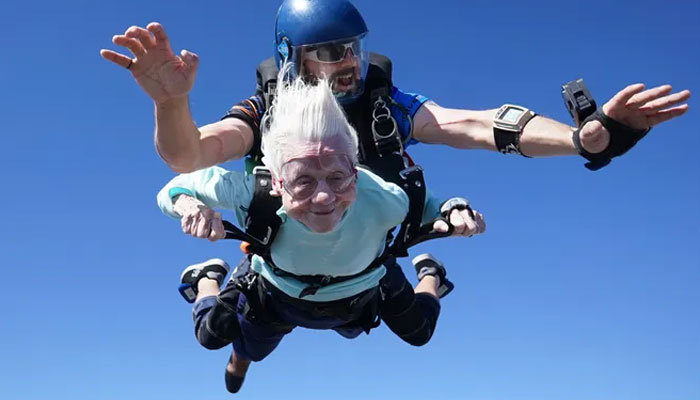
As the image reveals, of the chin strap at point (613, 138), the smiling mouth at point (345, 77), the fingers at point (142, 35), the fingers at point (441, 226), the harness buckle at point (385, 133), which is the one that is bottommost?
the fingers at point (441, 226)

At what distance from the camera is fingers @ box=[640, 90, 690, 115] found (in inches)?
171

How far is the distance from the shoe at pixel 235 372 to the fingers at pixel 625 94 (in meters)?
3.96

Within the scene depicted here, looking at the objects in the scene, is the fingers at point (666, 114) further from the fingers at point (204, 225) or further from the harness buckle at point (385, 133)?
the fingers at point (204, 225)

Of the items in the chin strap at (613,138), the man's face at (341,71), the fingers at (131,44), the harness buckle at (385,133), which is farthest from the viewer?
the man's face at (341,71)

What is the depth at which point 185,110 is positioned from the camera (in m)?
4.43

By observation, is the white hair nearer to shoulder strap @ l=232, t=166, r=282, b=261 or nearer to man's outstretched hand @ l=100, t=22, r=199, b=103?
shoulder strap @ l=232, t=166, r=282, b=261

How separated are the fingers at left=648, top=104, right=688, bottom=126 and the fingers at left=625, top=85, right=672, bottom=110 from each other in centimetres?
9

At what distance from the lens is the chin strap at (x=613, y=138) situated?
453 cm

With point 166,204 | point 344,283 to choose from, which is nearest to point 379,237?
point 344,283

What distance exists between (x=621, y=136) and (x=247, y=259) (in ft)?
9.69

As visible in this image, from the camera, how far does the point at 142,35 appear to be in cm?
414

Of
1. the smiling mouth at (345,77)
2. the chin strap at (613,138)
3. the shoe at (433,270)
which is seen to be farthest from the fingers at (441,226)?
the shoe at (433,270)

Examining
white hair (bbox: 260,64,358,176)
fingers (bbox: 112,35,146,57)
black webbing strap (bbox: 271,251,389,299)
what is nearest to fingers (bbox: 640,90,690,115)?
white hair (bbox: 260,64,358,176)

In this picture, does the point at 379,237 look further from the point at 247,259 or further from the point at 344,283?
the point at 247,259
